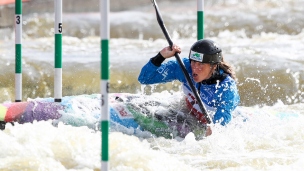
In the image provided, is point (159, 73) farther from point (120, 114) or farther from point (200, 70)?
point (120, 114)

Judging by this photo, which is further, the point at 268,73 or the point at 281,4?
the point at 281,4

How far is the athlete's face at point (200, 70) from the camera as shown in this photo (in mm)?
5930

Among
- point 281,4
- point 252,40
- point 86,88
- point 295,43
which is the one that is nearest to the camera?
point 86,88

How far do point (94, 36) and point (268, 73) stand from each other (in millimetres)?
5619

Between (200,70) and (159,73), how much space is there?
0.35 m

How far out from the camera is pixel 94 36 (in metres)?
14.6

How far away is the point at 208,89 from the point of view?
19.8ft

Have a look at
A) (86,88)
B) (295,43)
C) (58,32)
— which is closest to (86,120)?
(58,32)

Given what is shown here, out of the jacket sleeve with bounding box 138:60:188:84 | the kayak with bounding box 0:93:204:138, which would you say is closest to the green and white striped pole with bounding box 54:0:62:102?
the kayak with bounding box 0:93:204:138

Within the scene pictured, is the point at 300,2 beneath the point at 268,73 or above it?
above

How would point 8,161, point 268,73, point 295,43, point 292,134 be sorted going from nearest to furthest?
point 8,161 → point 292,134 → point 268,73 → point 295,43

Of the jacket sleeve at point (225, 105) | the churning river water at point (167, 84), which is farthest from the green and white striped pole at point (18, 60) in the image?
the jacket sleeve at point (225, 105)

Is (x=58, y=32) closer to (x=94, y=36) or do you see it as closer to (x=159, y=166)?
(x=159, y=166)

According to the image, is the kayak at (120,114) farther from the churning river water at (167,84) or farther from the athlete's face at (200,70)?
the athlete's face at (200,70)
